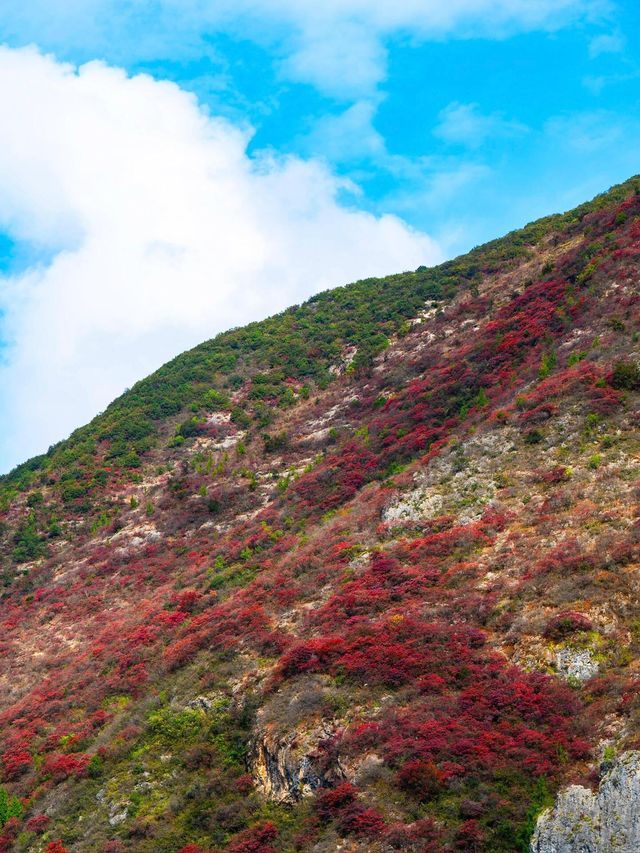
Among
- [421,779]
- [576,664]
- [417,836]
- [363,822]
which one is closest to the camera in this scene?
[417,836]

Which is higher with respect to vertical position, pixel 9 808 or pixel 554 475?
pixel 554 475

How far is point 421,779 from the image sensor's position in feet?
59.5

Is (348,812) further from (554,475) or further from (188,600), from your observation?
(188,600)

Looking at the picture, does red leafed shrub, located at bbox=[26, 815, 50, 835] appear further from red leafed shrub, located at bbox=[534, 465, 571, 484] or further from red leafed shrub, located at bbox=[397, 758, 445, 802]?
red leafed shrub, located at bbox=[534, 465, 571, 484]

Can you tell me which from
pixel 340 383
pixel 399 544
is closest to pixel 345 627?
pixel 399 544

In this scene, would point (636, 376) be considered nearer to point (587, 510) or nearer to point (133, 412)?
point (587, 510)

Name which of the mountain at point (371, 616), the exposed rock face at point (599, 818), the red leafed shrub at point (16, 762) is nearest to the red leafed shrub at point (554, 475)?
the mountain at point (371, 616)

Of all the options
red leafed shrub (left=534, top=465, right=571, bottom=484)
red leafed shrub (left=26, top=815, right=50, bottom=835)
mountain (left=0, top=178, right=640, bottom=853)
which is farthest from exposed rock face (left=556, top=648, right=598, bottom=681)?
red leafed shrub (left=26, top=815, right=50, bottom=835)

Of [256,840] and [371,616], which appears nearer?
[256,840]

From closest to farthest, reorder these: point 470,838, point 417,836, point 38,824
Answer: point 470,838 < point 417,836 < point 38,824

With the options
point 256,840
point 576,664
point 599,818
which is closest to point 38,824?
point 256,840

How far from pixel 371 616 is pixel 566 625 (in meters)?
7.52

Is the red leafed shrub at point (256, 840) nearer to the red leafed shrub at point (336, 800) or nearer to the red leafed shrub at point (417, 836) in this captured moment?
the red leafed shrub at point (336, 800)

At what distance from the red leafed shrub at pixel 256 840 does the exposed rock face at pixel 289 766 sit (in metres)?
1.03
